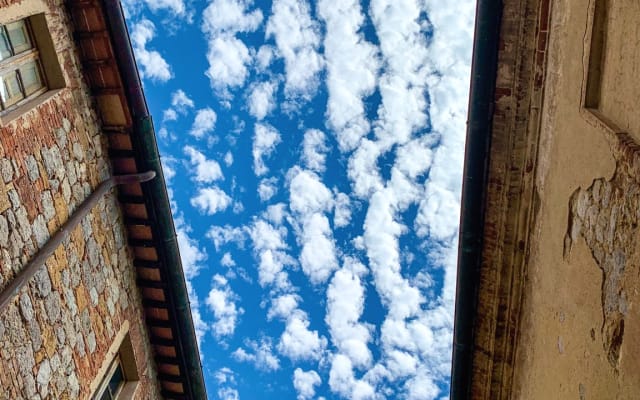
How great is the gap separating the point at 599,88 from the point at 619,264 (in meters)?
1.28

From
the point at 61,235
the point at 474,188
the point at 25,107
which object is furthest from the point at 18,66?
the point at 474,188

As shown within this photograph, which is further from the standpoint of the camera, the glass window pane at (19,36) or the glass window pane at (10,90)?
the glass window pane at (19,36)

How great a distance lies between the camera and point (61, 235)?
5.17 metres

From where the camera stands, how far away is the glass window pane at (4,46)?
192 inches

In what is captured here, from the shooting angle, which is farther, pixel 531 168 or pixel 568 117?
pixel 531 168

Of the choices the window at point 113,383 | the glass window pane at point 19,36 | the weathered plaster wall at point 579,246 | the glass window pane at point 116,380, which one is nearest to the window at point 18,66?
the glass window pane at point 19,36

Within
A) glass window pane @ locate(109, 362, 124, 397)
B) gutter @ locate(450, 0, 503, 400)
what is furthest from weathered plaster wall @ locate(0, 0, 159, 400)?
gutter @ locate(450, 0, 503, 400)

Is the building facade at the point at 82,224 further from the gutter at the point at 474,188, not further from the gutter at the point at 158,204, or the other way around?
the gutter at the point at 474,188

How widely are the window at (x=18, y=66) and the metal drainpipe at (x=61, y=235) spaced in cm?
109

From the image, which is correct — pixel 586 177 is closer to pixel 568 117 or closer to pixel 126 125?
pixel 568 117

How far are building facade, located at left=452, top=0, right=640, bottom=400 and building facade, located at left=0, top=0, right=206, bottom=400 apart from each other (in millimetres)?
3396

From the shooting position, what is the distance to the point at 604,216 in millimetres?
4105

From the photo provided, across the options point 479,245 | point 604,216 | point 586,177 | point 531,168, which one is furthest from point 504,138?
point 604,216

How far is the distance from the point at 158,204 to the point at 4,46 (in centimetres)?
222
